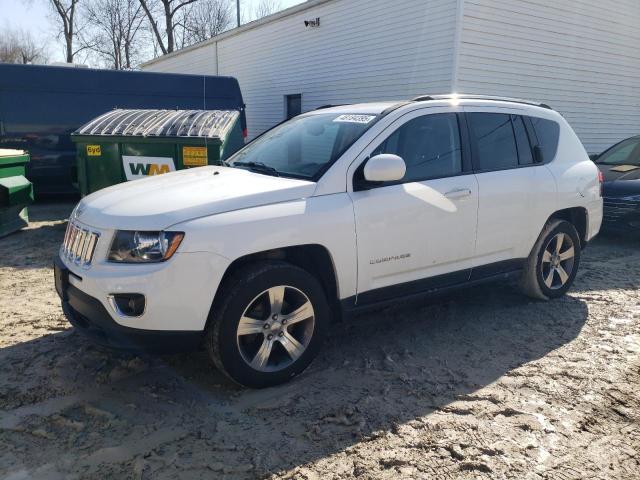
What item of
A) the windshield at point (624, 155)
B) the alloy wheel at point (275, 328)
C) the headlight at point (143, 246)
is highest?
the windshield at point (624, 155)

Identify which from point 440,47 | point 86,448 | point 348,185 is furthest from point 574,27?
point 86,448

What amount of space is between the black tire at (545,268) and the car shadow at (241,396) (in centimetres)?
45

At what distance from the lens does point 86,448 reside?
265 centimetres

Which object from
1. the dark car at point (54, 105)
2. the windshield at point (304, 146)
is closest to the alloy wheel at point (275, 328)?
the windshield at point (304, 146)

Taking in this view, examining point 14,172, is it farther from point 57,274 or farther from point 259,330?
point 259,330

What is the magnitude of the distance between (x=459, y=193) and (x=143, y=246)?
226 centimetres

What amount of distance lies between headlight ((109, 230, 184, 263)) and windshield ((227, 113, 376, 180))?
101cm

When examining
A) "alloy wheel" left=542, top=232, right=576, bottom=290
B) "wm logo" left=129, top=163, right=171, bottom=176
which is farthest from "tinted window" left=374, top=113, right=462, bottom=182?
"wm logo" left=129, top=163, right=171, bottom=176

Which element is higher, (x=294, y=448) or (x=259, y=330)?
(x=259, y=330)

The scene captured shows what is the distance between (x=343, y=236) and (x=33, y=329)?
8.50 ft

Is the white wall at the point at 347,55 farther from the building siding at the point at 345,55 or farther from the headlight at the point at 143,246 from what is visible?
the headlight at the point at 143,246

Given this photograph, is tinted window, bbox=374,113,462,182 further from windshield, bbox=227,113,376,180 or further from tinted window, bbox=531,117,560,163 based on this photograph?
tinted window, bbox=531,117,560,163

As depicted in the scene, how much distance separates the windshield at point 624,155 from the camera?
8156 millimetres

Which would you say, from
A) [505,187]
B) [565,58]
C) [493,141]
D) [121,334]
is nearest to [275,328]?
[121,334]
